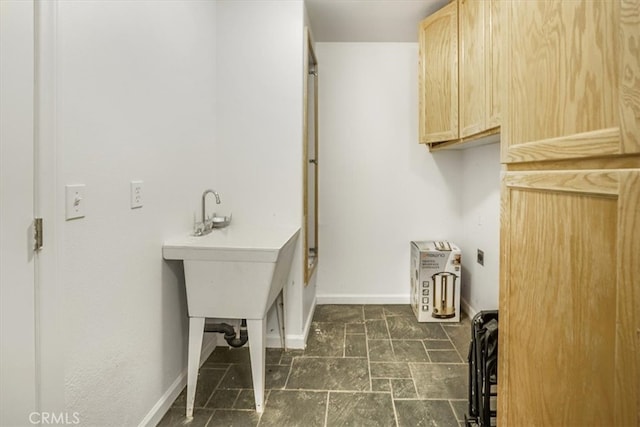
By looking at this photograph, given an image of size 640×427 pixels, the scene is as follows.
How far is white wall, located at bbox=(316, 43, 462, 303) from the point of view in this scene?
322cm

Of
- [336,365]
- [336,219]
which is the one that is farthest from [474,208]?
[336,365]

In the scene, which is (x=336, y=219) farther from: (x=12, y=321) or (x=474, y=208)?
(x=12, y=321)

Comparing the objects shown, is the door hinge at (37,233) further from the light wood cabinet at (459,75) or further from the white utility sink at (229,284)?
the light wood cabinet at (459,75)

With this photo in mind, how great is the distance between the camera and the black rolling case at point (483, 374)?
1.47 meters

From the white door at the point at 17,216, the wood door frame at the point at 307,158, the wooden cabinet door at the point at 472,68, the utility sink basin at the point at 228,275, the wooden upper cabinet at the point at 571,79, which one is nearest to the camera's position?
the wooden upper cabinet at the point at 571,79

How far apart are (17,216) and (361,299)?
110 inches

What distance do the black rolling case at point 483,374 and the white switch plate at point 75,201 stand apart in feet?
5.34

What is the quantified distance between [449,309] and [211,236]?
78.4 inches

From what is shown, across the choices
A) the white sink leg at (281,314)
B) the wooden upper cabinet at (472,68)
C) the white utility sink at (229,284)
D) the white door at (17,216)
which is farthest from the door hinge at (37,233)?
the wooden upper cabinet at (472,68)

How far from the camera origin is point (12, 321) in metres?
0.91

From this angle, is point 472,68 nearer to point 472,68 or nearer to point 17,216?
point 472,68

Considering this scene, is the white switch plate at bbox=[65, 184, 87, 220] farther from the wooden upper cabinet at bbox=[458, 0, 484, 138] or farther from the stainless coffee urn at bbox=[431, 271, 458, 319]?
the stainless coffee urn at bbox=[431, 271, 458, 319]

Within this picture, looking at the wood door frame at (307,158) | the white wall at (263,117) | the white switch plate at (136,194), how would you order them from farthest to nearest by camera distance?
the wood door frame at (307,158) < the white wall at (263,117) < the white switch plate at (136,194)

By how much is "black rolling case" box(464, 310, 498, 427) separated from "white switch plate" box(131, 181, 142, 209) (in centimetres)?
157
